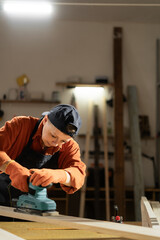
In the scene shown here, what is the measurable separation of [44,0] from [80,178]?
3671 mm

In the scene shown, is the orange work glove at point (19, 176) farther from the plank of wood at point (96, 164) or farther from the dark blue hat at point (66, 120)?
the plank of wood at point (96, 164)

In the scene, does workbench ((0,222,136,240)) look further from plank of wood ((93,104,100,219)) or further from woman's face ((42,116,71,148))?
plank of wood ((93,104,100,219))

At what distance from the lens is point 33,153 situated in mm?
2043

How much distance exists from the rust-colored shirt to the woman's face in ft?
0.28

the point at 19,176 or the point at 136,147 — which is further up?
the point at 19,176

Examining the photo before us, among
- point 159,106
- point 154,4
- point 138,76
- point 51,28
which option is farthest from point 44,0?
point 159,106

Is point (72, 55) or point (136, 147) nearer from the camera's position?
point (136, 147)

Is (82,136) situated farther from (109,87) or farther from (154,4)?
(154,4)

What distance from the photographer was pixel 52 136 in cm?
181

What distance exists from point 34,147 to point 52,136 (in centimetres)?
25

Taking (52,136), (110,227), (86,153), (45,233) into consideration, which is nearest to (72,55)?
(86,153)

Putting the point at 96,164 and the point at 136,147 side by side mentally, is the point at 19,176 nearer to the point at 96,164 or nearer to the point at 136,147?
the point at 96,164

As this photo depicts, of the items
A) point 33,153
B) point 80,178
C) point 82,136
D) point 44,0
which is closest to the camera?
point 80,178

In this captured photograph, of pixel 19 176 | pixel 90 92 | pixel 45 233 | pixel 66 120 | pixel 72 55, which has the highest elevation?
pixel 72 55
